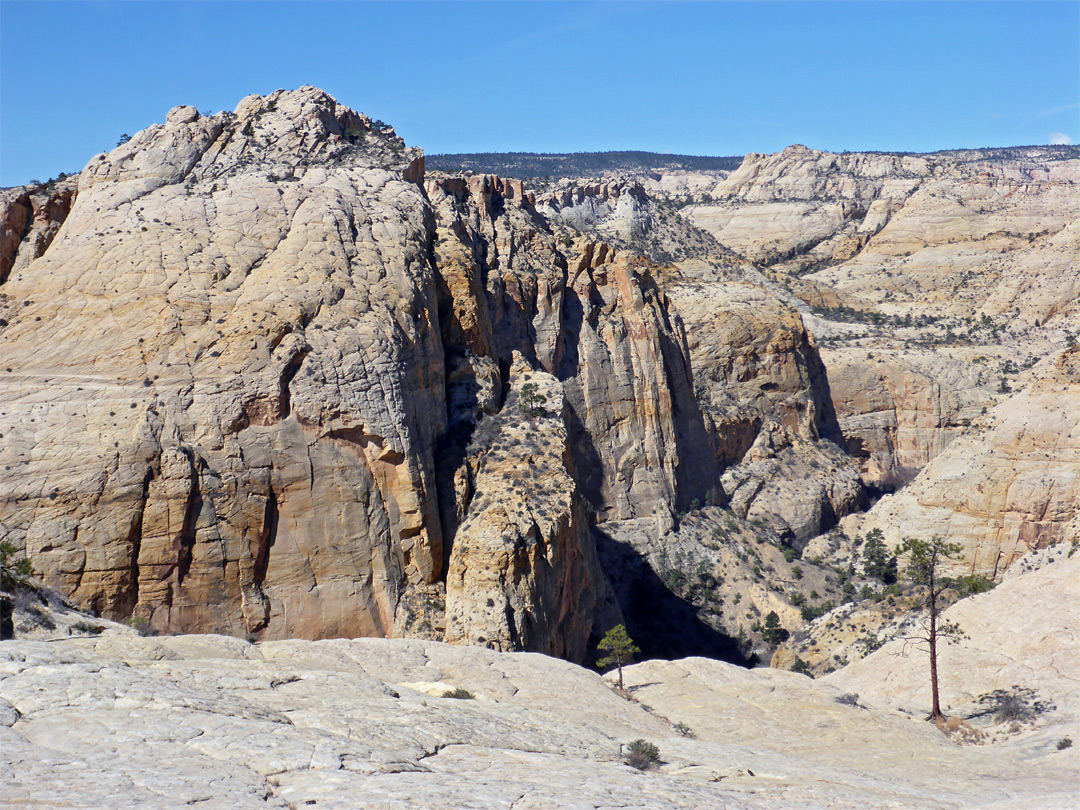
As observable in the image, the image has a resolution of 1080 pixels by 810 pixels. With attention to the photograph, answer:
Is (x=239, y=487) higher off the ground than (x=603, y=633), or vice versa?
(x=239, y=487)

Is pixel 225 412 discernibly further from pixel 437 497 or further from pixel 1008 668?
pixel 1008 668

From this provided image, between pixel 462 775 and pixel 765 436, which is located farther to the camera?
pixel 765 436

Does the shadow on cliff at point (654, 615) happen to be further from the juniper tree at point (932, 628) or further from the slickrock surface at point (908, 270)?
the slickrock surface at point (908, 270)

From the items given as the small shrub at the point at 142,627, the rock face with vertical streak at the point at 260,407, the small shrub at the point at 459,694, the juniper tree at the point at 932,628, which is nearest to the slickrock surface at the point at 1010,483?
the juniper tree at the point at 932,628

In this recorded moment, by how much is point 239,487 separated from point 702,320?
181ft

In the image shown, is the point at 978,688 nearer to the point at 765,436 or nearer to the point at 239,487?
the point at 239,487

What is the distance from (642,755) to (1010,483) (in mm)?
47910

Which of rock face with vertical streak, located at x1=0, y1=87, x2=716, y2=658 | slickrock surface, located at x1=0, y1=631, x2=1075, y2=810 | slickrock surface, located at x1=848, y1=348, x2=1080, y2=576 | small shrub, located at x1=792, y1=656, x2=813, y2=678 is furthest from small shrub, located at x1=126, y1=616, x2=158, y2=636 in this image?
slickrock surface, located at x1=848, y1=348, x2=1080, y2=576

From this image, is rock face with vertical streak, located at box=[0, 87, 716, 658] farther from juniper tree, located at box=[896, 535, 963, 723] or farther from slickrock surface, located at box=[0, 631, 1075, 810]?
juniper tree, located at box=[896, 535, 963, 723]

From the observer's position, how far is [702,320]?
86.0m

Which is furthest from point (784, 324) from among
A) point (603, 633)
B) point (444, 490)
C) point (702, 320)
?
point (444, 490)

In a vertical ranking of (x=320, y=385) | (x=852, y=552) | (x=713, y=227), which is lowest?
(x=852, y=552)

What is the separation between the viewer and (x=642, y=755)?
2072 centimetres

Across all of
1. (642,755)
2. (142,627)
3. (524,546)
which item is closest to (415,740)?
(642,755)
